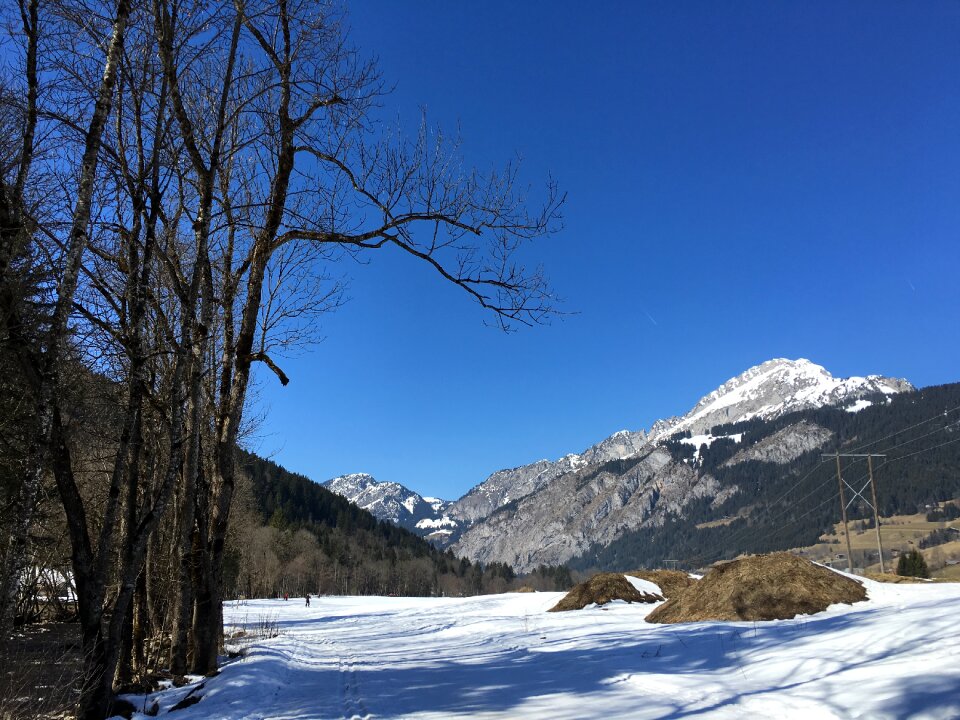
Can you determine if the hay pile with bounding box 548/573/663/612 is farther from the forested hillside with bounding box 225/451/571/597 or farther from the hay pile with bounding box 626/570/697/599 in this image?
the forested hillside with bounding box 225/451/571/597

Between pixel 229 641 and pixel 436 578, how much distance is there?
119349 millimetres

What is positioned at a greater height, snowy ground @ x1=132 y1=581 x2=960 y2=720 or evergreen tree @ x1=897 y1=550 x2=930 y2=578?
snowy ground @ x1=132 y1=581 x2=960 y2=720

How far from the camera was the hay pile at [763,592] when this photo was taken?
10.2 meters

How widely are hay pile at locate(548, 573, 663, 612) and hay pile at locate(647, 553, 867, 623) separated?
5.33 m

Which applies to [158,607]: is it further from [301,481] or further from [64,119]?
[301,481]

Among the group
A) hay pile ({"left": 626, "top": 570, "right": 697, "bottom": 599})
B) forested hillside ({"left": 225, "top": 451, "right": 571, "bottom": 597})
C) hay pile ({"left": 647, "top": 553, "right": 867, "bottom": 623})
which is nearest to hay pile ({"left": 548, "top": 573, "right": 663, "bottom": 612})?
hay pile ({"left": 626, "top": 570, "right": 697, "bottom": 599})

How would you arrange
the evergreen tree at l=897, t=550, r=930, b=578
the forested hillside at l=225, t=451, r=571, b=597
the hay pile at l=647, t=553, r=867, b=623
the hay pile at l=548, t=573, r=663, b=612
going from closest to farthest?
the hay pile at l=647, t=553, r=867, b=623 → the hay pile at l=548, t=573, r=663, b=612 → the evergreen tree at l=897, t=550, r=930, b=578 → the forested hillside at l=225, t=451, r=571, b=597

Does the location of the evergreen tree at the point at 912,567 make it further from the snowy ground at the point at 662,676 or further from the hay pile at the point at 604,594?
the snowy ground at the point at 662,676

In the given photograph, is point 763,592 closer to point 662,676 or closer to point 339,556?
point 662,676

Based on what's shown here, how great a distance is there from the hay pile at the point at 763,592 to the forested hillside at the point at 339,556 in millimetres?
56792

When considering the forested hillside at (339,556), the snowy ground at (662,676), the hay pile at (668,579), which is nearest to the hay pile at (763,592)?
the snowy ground at (662,676)

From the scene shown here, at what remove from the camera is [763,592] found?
10672 millimetres

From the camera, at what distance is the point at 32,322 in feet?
18.0

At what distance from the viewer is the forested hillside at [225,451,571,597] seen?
270 feet
